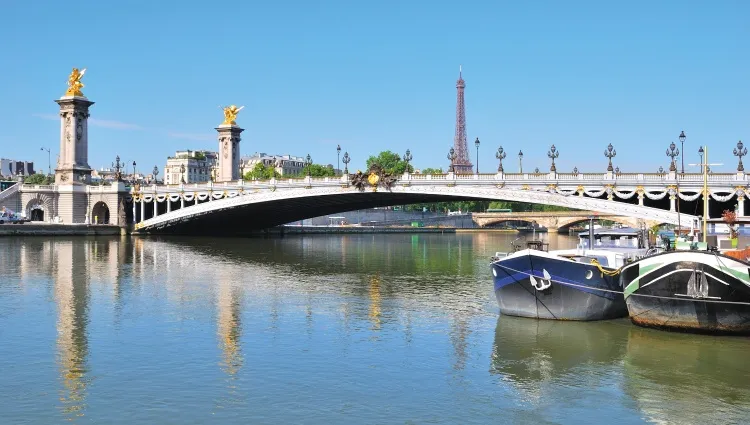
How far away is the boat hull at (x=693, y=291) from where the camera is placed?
861 inches

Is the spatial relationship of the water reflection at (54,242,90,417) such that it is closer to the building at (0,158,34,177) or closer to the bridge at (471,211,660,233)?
the bridge at (471,211,660,233)

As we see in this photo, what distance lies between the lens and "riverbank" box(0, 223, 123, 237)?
7094 centimetres

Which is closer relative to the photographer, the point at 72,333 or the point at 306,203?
the point at 72,333

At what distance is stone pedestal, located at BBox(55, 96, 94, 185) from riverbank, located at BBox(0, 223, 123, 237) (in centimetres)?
705

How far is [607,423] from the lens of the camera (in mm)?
15461

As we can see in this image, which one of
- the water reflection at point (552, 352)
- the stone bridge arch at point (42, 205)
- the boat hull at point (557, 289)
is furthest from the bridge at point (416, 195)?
the stone bridge arch at point (42, 205)

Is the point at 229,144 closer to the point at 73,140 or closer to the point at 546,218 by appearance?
the point at 73,140

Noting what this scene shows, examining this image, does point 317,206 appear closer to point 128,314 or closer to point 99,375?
point 128,314

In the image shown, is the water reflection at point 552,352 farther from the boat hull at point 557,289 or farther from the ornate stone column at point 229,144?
the ornate stone column at point 229,144

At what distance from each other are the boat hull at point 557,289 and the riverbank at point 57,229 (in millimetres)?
56206

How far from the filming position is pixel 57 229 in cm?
7525

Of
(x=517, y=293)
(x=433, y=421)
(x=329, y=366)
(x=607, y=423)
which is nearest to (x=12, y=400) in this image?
(x=329, y=366)

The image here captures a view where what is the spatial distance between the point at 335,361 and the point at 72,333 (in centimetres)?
832

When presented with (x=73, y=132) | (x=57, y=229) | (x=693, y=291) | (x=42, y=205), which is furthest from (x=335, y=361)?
(x=42, y=205)
